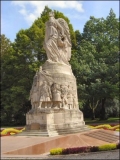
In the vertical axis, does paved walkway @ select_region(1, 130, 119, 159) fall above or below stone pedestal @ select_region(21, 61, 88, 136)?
below

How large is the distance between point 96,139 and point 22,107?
2078cm

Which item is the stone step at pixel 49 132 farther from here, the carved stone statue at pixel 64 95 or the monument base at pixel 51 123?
the carved stone statue at pixel 64 95

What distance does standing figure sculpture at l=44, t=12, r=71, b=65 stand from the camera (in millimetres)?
20859

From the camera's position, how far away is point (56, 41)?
21234 mm

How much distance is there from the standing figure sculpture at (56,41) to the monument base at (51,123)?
4.40 meters

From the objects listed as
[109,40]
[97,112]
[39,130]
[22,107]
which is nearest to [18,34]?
[22,107]

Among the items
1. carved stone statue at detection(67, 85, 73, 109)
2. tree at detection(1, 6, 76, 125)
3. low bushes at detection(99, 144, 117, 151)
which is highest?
tree at detection(1, 6, 76, 125)

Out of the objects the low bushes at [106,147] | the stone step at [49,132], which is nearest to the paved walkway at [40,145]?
the low bushes at [106,147]

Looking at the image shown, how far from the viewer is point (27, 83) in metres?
→ 33.8

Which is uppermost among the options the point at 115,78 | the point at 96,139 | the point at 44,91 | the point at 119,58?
the point at 119,58

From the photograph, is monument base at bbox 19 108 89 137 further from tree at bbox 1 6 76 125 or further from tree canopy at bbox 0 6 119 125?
tree at bbox 1 6 76 125

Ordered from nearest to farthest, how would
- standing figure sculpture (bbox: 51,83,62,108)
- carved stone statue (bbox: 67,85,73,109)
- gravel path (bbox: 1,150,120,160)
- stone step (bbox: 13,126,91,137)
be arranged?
gravel path (bbox: 1,150,120,160) → stone step (bbox: 13,126,91,137) → standing figure sculpture (bbox: 51,83,62,108) → carved stone statue (bbox: 67,85,73,109)

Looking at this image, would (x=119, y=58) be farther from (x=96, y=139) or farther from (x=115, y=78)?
(x=96, y=139)

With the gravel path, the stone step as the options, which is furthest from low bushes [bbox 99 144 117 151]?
the stone step
